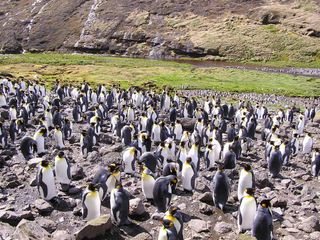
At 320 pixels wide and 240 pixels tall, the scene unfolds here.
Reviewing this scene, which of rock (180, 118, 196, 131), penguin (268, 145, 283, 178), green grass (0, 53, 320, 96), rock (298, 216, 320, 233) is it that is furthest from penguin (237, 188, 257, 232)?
green grass (0, 53, 320, 96)

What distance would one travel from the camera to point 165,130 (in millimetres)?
20125

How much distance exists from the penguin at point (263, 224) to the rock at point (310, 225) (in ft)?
4.86

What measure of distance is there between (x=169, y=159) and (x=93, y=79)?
3377 centimetres

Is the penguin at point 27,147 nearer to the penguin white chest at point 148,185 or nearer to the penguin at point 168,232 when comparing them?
the penguin white chest at point 148,185

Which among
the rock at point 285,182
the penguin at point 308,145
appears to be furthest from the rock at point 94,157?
the penguin at point 308,145

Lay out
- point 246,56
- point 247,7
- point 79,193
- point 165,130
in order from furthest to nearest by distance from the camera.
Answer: point 247,7, point 246,56, point 165,130, point 79,193

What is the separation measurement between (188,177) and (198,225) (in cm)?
235

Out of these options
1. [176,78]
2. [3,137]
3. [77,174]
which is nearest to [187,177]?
[77,174]

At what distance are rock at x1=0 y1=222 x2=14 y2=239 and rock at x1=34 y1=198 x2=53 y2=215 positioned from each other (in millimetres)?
1210

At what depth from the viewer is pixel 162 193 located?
464 inches

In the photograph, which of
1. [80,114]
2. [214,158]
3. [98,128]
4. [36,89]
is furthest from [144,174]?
[36,89]

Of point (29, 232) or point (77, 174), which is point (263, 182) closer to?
point (77, 174)

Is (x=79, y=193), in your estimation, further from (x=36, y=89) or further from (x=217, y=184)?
(x=36, y=89)

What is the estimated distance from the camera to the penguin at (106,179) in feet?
40.6
